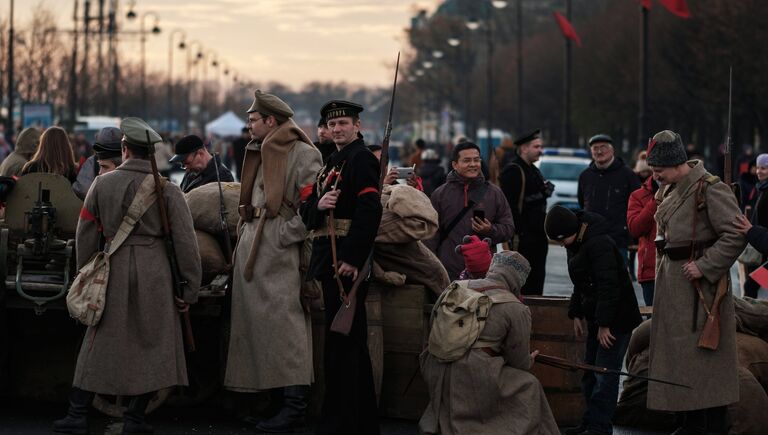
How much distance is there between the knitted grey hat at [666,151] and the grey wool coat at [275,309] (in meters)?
1.95

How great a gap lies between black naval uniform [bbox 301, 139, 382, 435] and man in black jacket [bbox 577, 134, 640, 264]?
5.78 meters

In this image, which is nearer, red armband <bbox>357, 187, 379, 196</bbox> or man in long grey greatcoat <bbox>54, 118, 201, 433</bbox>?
red armband <bbox>357, 187, 379, 196</bbox>

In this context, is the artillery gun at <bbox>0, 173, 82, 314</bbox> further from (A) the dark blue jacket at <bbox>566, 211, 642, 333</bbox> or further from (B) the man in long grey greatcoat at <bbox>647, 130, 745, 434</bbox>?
(B) the man in long grey greatcoat at <bbox>647, 130, 745, 434</bbox>

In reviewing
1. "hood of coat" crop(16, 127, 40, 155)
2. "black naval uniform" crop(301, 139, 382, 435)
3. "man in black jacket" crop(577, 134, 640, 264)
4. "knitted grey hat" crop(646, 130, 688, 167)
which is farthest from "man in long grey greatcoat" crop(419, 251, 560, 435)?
"hood of coat" crop(16, 127, 40, 155)

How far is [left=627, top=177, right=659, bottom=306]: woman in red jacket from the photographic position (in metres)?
11.8

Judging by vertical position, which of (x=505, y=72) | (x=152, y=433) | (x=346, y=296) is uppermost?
(x=505, y=72)

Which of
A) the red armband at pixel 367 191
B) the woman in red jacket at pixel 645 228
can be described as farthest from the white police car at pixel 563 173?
the red armband at pixel 367 191

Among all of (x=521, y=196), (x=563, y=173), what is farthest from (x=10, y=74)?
(x=521, y=196)

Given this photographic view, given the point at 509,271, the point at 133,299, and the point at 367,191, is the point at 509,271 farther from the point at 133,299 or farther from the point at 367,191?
the point at 133,299

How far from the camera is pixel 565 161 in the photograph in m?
32.4

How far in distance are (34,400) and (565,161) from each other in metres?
23.5

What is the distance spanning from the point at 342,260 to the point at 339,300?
265 mm

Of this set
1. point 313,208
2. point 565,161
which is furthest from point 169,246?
point 565,161

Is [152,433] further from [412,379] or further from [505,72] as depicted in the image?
[505,72]
